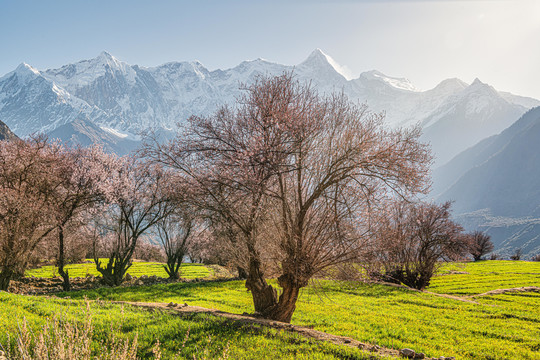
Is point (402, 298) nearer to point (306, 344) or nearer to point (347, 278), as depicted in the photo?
point (347, 278)

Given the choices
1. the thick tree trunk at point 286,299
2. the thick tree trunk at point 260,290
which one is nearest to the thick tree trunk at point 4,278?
the thick tree trunk at point 260,290

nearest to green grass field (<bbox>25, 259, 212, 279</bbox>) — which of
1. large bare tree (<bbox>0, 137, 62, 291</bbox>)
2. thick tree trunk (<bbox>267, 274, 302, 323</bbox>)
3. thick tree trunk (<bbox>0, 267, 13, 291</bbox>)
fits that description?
thick tree trunk (<bbox>0, 267, 13, 291</bbox>)

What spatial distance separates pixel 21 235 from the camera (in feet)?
57.5

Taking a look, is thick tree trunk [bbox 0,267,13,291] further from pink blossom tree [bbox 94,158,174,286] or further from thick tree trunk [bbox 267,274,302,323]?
thick tree trunk [bbox 267,274,302,323]

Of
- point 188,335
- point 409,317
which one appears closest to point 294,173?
point 188,335

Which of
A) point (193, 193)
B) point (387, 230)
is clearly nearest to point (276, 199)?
point (193, 193)

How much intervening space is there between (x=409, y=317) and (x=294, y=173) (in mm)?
10209

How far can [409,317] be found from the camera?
1527cm

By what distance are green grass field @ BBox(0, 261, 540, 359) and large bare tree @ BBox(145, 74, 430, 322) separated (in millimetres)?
1778

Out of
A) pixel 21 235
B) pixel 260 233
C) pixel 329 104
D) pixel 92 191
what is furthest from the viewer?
pixel 92 191

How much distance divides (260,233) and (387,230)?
4140mm

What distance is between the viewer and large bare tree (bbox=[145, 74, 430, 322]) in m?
9.64

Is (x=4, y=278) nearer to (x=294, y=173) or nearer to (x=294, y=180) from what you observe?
(x=294, y=180)

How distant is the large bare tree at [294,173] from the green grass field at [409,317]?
1778mm
